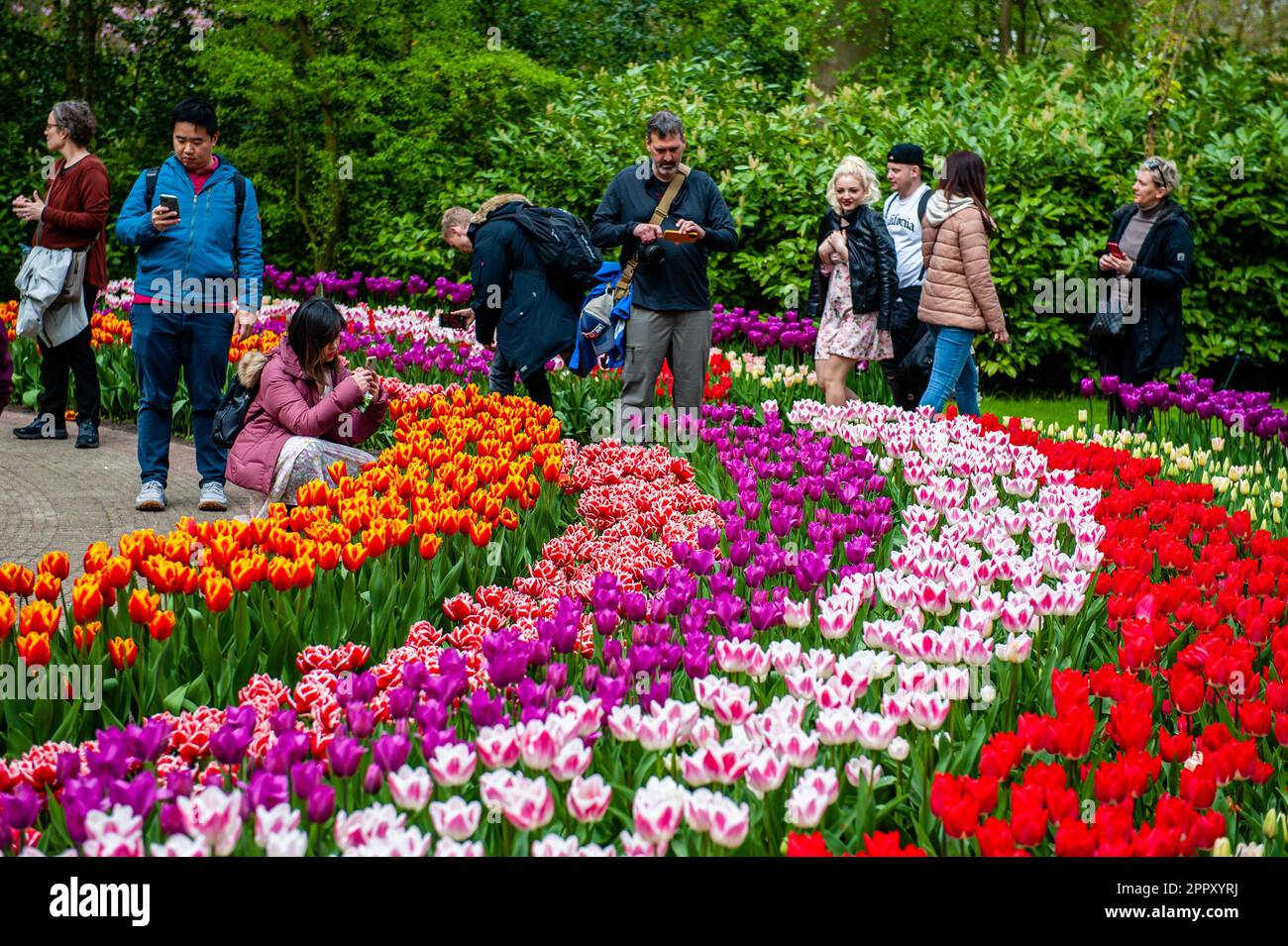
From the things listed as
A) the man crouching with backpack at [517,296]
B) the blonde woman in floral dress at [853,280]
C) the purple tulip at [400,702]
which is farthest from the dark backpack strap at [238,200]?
the purple tulip at [400,702]

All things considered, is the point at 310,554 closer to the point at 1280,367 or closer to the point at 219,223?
the point at 219,223

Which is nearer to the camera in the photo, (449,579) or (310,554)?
(310,554)

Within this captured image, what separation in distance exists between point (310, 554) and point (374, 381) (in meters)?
2.12

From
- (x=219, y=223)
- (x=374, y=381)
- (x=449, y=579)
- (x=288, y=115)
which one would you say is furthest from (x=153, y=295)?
(x=288, y=115)

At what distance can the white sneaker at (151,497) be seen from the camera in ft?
21.4

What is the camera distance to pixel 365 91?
13.3 m

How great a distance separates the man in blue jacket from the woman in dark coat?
474 cm

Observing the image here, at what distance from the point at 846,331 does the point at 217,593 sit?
5.04 meters

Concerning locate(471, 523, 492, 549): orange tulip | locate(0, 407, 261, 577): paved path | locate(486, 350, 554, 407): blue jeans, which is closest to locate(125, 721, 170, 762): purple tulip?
locate(471, 523, 492, 549): orange tulip

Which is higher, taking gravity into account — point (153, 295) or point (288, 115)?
point (288, 115)

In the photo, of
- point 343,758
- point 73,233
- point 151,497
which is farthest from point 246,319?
point 343,758

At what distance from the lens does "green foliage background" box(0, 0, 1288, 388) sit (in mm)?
10414

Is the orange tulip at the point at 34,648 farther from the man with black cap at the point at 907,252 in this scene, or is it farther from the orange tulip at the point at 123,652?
the man with black cap at the point at 907,252
